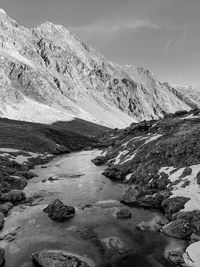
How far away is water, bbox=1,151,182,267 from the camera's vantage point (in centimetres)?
2495

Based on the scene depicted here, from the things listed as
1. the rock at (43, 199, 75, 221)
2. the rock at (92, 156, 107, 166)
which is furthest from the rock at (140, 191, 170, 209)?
the rock at (92, 156, 107, 166)

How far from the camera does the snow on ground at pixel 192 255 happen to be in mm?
22470

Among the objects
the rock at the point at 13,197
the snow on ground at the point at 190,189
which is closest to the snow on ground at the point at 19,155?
the rock at the point at 13,197

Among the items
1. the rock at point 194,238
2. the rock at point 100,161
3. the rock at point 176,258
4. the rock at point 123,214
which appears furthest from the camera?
the rock at point 100,161

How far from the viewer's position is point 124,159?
64.0 m

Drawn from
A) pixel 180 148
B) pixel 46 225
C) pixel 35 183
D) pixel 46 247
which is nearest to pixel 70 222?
pixel 46 225

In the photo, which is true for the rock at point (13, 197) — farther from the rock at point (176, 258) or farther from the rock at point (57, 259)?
the rock at point (176, 258)

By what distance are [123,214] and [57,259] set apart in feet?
40.4

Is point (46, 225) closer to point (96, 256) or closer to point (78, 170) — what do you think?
point (96, 256)

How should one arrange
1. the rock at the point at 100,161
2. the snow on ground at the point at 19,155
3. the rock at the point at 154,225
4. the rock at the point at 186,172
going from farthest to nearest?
1. the rock at the point at 100,161
2. the snow on ground at the point at 19,155
3. the rock at the point at 186,172
4. the rock at the point at 154,225

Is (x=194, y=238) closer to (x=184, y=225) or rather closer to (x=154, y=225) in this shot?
(x=184, y=225)

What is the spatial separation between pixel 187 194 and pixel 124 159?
28.4 meters

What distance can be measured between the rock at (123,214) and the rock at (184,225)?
17.2 feet

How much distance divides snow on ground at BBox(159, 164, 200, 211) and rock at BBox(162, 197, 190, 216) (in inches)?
24.3
